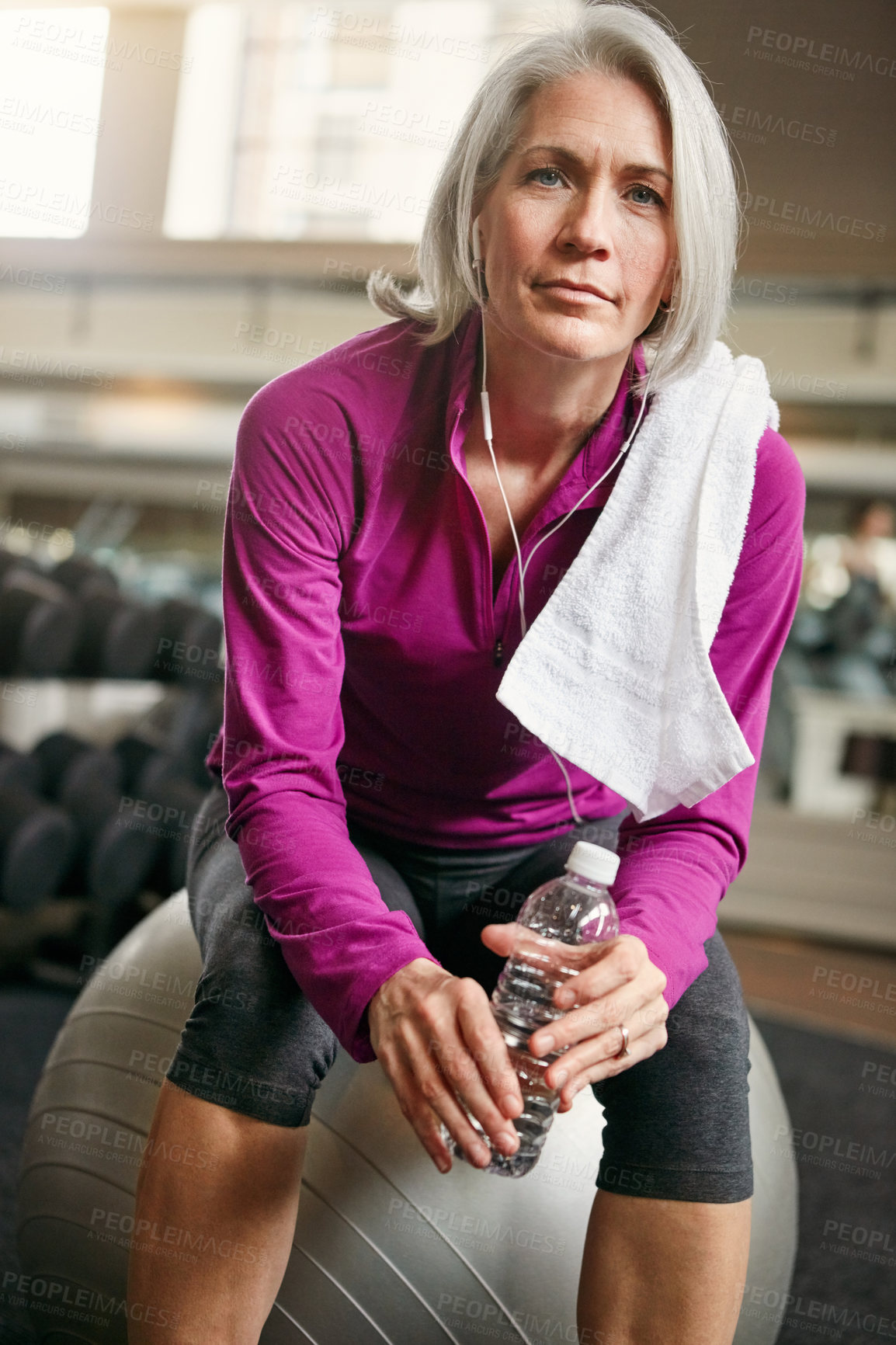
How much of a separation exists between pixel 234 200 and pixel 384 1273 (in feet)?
14.4

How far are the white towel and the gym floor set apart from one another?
0.94m

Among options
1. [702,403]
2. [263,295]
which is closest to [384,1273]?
[702,403]

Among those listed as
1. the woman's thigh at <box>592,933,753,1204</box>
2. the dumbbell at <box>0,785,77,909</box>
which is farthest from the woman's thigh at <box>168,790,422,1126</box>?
the dumbbell at <box>0,785,77,909</box>

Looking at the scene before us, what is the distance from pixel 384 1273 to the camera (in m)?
1.03

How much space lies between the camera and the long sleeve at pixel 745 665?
109 centimetres

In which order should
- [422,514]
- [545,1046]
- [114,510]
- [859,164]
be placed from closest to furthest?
[545,1046], [422,514], [859,164], [114,510]

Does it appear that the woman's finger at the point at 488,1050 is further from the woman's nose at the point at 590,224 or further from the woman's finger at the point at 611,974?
the woman's nose at the point at 590,224

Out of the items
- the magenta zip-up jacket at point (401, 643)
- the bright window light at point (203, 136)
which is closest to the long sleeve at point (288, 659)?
the magenta zip-up jacket at point (401, 643)

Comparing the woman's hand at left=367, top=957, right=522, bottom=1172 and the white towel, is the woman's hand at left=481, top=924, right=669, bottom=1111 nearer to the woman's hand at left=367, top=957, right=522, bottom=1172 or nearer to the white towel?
the woman's hand at left=367, top=957, right=522, bottom=1172

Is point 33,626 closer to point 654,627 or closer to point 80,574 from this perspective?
point 80,574

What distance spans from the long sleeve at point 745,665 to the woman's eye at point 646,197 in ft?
0.78

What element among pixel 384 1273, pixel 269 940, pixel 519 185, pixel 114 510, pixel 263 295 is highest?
pixel 519 185

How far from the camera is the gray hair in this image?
1045 millimetres

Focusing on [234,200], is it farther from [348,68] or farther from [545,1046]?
[545,1046]
